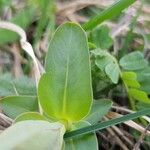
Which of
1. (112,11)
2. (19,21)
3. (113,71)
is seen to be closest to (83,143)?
(113,71)

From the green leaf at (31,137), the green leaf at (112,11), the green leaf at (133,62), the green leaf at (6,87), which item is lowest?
the green leaf at (133,62)

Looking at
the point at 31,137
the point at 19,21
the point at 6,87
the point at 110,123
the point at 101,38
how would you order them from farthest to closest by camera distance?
the point at 19,21 < the point at 101,38 < the point at 6,87 < the point at 110,123 < the point at 31,137

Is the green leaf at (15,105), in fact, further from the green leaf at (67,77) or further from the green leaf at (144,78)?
the green leaf at (144,78)

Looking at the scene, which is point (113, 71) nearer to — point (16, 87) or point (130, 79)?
point (130, 79)

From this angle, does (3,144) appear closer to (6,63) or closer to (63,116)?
(63,116)

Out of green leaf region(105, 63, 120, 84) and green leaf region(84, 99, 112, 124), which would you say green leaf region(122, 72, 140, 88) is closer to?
green leaf region(105, 63, 120, 84)

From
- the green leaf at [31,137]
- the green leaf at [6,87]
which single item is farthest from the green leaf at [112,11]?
the green leaf at [31,137]

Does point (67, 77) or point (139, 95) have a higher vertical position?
point (67, 77)
